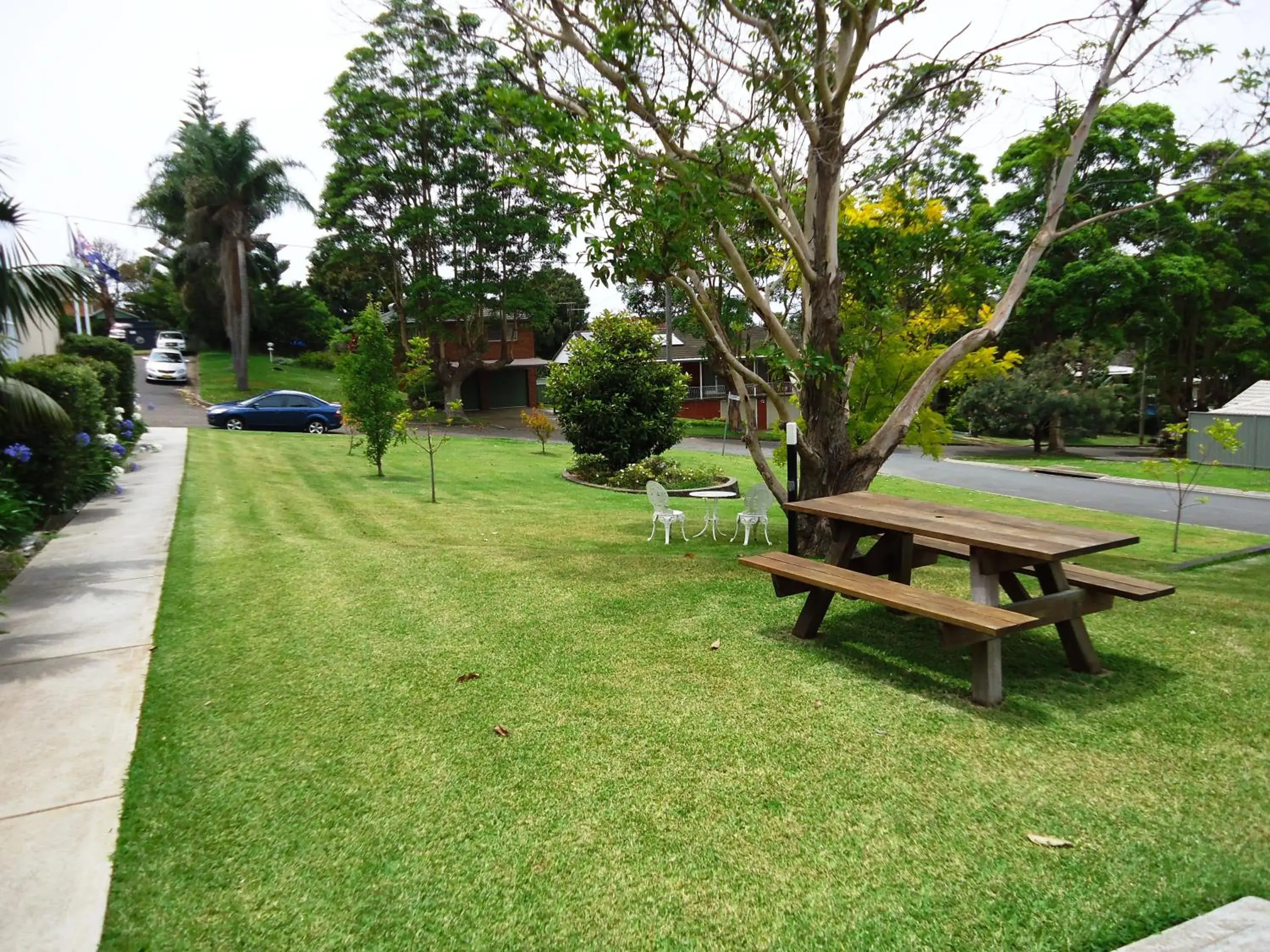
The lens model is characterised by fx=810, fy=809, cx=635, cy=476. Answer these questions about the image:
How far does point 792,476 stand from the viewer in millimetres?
8148

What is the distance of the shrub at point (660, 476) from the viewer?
16.9 meters

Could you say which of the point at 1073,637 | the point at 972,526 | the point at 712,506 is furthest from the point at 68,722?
the point at 712,506

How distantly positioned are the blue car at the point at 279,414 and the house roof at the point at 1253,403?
1167 inches

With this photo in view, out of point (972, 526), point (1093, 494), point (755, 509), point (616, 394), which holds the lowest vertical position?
point (1093, 494)

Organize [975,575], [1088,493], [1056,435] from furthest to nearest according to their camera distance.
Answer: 1. [1056,435]
2. [1088,493]
3. [975,575]

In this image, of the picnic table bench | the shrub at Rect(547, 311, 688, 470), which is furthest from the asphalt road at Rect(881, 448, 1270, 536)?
the picnic table bench

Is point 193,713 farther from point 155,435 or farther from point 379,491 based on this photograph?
point 155,435

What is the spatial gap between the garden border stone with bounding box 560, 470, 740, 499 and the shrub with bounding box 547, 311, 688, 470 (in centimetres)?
104

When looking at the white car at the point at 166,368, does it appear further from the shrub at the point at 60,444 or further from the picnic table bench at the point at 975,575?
the picnic table bench at the point at 975,575

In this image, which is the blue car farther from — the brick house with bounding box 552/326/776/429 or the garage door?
Result: the garage door

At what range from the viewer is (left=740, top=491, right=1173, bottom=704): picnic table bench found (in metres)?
4.39

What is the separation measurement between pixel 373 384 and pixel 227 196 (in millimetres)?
27001

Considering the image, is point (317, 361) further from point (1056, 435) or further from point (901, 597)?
point (901, 597)

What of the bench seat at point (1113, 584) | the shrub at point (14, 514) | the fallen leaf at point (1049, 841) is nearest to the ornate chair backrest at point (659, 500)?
the bench seat at point (1113, 584)
